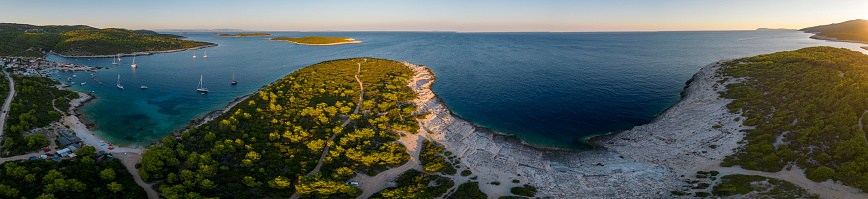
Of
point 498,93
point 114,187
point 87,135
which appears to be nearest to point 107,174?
point 114,187

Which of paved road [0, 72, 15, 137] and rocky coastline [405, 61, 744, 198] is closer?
rocky coastline [405, 61, 744, 198]

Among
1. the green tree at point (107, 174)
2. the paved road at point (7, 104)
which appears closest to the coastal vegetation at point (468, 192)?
the green tree at point (107, 174)

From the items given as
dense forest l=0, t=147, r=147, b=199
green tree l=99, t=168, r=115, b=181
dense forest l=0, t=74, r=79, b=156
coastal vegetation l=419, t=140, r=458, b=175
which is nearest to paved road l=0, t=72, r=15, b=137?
dense forest l=0, t=74, r=79, b=156

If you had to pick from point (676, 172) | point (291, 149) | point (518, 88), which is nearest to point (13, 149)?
point (291, 149)

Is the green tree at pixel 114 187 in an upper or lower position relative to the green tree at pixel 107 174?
lower

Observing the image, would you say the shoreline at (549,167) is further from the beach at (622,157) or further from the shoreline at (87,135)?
the shoreline at (87,135)

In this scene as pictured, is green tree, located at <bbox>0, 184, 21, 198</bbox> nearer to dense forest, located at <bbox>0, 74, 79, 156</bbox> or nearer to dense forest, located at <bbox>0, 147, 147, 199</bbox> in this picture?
dense forest, located at <bbox>0, 147, 147, 199</bbox>
